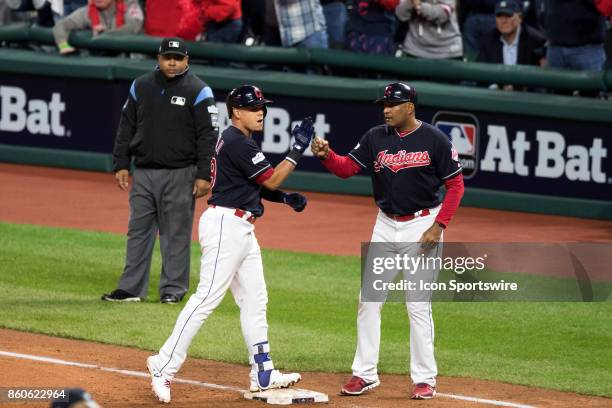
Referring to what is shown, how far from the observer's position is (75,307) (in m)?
10.7

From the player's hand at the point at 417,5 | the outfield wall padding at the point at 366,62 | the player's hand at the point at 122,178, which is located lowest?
the player's hand at the point at 122,178

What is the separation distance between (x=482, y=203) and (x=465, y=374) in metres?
6.68

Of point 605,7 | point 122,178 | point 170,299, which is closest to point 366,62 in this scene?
point 605,7

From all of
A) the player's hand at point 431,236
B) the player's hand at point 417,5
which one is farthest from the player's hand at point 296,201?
the player's hand at point 417,5

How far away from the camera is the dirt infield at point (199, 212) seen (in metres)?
8.23

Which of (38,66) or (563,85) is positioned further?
(38,66)

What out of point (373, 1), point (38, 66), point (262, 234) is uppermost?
point (373, 1)

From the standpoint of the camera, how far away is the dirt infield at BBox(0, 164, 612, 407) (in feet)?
27.0

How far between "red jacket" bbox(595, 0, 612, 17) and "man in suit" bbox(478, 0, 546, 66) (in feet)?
3.97

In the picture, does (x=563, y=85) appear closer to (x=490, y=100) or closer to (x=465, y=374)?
(x=490, y=100)

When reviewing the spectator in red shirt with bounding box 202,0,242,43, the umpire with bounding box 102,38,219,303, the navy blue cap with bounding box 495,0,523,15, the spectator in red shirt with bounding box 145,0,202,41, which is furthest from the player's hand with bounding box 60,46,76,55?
the umpire with bounding box 102,38,219,303

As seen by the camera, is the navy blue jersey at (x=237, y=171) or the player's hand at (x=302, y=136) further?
the navy blue jersey at (x=237, y=171)

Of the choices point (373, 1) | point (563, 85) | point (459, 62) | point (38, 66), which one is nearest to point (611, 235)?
point (563, 85)

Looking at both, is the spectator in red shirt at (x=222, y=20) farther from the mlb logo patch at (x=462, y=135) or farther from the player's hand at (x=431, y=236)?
the player's hand at (x=431, y=236)
